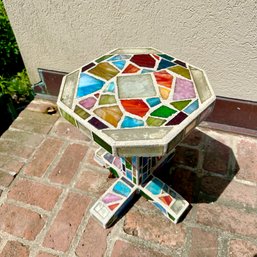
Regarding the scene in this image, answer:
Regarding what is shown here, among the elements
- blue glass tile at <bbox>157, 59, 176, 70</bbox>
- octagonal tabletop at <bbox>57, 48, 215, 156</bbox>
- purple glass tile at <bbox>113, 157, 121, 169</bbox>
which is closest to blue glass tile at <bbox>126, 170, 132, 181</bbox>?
purple glass tile at <bbox>113, 157, 121, 169</bbox>

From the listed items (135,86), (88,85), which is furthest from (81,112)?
(135,86)

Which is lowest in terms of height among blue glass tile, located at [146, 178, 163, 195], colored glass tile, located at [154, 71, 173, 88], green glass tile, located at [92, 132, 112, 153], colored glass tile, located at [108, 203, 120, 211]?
colored glass tile, located at [108, 203, 120, 211]

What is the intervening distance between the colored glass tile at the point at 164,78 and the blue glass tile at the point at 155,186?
0.96 m

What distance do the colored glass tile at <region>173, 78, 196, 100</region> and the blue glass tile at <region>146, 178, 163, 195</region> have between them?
0.95 metres

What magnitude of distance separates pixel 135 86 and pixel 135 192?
1.03m

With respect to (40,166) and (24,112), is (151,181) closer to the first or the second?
(40,166)

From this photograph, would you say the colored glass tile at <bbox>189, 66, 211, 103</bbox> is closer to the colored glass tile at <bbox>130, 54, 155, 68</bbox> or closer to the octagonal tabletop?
the octagonal tabletop

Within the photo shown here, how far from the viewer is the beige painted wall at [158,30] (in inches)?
107

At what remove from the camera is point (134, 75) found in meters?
2.26

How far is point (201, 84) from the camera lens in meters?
2.21

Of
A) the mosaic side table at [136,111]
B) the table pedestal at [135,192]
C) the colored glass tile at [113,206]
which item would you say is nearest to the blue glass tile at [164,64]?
the mosaic side table at [136,111]

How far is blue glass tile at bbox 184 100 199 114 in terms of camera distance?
6.52 ft

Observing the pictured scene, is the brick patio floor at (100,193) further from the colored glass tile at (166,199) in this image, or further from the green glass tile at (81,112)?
the green glass tile at (81,112)

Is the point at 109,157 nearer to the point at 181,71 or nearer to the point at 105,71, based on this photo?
the point at 105,71
